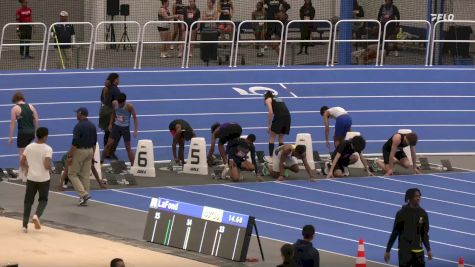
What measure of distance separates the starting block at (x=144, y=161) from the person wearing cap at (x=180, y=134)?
91 centimetres

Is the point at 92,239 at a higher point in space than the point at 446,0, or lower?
lower

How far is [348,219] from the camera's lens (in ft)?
88.6

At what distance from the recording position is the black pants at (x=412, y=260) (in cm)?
2095

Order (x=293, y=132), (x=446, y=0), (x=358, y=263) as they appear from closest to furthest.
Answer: (x=358, y=263)
(x=293, y=132)
(x=446, y=0)

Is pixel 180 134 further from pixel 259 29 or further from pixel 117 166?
pixel 259 29

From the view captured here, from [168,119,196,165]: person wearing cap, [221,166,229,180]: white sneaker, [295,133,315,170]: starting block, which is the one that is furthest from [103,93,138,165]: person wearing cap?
[295,133,315,170]: starting block

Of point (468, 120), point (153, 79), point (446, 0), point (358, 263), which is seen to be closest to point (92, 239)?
point (358, 263)

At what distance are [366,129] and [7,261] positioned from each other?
13.6 meters

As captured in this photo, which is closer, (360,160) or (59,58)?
(360,160)

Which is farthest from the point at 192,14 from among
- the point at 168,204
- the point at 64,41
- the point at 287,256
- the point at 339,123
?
the point at 287,256

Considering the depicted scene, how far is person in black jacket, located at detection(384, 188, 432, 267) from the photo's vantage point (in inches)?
824

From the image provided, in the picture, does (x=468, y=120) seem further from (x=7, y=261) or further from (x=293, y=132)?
(x=7, y=261)

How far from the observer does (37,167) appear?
958 inches

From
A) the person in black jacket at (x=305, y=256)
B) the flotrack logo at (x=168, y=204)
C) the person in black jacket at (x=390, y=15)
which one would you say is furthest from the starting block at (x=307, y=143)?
the person in black jacket at (x=305, y=256)
